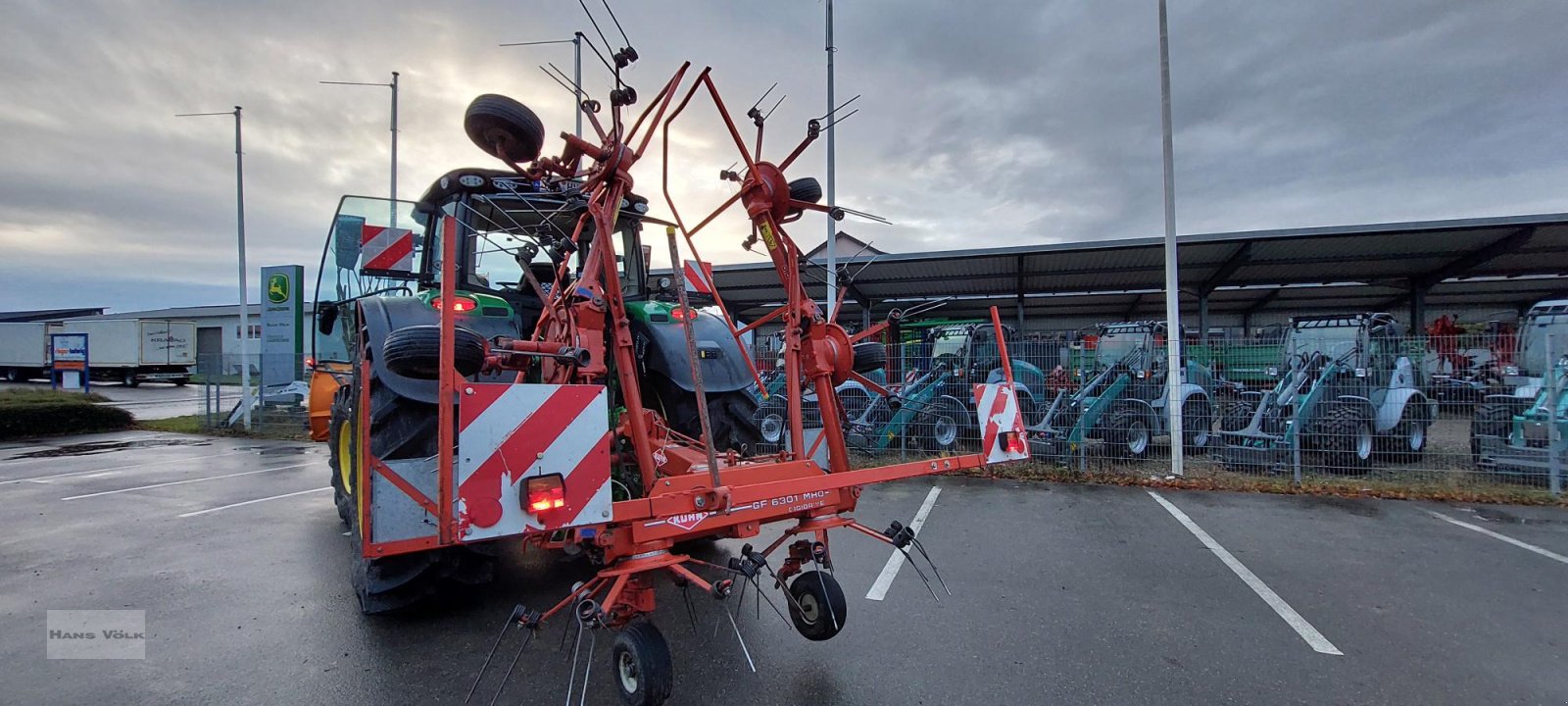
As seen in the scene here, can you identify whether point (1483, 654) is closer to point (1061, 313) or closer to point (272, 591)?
point (272, 591)

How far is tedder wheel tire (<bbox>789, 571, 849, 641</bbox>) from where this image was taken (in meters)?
2.94

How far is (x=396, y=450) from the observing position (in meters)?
3.17

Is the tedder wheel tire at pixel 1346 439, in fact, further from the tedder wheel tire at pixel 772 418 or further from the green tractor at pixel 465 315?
the green tractor at pixel 465 315

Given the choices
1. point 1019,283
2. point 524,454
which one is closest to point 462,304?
point 524,454

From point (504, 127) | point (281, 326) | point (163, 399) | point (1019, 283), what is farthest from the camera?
point (163, 399)

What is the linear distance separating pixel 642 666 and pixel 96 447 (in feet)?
48.1

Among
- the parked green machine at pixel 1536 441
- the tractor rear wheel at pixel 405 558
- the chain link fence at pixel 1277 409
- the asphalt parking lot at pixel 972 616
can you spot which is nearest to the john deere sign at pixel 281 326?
the asphalt parking lot at pixel 972 616

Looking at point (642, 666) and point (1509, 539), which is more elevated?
point (642, 666)

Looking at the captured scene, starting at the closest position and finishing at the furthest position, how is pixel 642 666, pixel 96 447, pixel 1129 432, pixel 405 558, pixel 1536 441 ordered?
1. pixel 642 666
2. pixel 405 558
3. pixel 1536 441
4. pixel 1129 432
5. pixel 96 447

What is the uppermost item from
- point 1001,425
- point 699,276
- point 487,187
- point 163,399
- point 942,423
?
point 487,187

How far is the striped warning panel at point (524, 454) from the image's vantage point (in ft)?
6.43

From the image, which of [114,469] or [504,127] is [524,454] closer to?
[504,127]

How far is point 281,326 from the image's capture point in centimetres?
1237

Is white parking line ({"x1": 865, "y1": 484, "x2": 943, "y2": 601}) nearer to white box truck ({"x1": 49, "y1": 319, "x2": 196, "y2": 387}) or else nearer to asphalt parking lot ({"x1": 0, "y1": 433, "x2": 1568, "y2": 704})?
asphalt parking lot ({"x1": 0, "y1": 433, "x2": 1568, "y2": 704})
